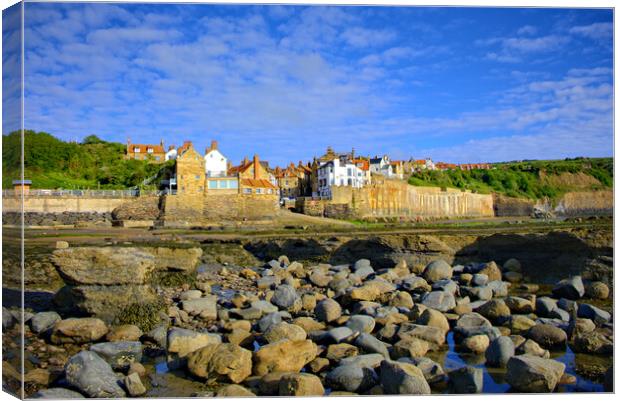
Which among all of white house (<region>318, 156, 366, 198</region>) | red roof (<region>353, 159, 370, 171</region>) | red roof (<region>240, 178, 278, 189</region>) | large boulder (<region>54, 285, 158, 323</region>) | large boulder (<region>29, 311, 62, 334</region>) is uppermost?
red roof (<region>353, 159, 370, 171</region>)

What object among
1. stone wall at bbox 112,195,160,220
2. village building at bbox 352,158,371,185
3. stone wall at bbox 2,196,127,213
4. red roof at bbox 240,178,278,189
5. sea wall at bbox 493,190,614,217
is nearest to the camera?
sea wall at bbox 493,190,614,217

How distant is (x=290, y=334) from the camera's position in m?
6.06

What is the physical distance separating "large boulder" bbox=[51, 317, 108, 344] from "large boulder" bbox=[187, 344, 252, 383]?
5.33 ft

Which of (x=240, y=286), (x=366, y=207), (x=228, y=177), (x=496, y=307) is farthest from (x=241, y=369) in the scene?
(x=366, y=207)

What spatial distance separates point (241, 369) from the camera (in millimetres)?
4824

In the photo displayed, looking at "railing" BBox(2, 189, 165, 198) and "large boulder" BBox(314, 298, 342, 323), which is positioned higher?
"railing" BBox(2, 189, 165, 198)

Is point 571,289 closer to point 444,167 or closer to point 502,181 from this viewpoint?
point 502,181

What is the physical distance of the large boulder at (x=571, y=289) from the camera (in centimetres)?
868

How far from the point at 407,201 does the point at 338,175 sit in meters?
6.05

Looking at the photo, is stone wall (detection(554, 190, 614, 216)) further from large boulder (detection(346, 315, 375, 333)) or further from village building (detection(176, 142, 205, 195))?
village building (detection(176, 142, 205, 195))

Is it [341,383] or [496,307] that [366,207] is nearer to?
[496,307]

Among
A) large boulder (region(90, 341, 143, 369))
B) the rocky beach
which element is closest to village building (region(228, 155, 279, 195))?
the rocky beach

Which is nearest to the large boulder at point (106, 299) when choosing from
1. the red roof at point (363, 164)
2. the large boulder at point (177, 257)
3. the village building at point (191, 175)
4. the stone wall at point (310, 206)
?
the large boulder at point (177, 257)

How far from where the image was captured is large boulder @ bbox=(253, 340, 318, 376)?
16.2ft
